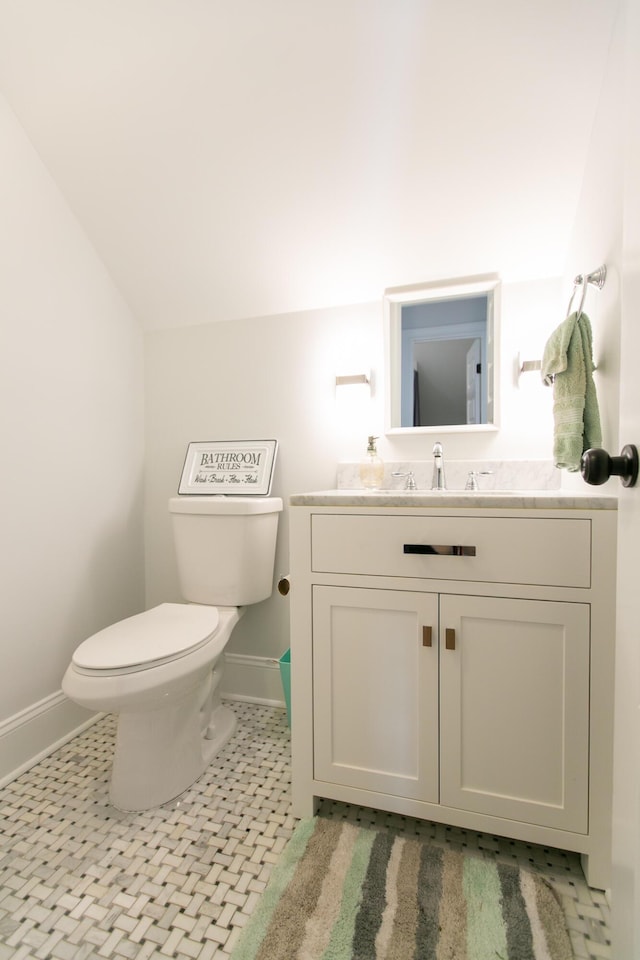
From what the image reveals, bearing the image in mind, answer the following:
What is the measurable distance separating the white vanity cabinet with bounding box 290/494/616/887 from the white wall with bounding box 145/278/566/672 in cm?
59

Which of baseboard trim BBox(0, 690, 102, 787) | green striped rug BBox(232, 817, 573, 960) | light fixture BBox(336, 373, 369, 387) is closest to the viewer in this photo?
green striped rug BBox(232, 817, 573, 960)

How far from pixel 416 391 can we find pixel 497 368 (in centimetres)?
29

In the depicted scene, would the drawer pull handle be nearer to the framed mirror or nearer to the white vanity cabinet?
the white vanity cabinet

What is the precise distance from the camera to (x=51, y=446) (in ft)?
4.94

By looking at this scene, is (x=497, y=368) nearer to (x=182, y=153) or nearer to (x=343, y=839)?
(x=182, y=153)

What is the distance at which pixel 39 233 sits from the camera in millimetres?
1462

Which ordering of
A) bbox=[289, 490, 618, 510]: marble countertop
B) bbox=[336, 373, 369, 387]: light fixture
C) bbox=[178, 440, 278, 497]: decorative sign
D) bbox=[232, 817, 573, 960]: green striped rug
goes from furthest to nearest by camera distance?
bbox=[178, 440, 278, 497]: decorative sign < bbox=[336, 373, 369, 387]: light fixture < bbox=[289, 490, 618, 510]: marble countertop < bbox=[232, 817, 573, 960]: green striped rug

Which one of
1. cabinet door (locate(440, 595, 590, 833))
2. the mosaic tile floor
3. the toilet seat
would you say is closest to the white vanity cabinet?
cabinet door (locate(440, 595, 590, 833))

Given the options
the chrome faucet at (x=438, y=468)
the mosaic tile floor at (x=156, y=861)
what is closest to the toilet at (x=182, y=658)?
the mosaic tile floor at (x=156, y=861)

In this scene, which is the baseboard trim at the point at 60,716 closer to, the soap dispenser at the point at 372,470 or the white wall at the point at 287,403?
the white wall at the point at 287,403

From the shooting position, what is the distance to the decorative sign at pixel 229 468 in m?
1.75

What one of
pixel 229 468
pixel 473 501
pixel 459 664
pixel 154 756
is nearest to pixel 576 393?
pixel 473 501

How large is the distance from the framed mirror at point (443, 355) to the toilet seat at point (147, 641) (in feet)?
3.14

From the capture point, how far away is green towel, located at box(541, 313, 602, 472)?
3.47ft
